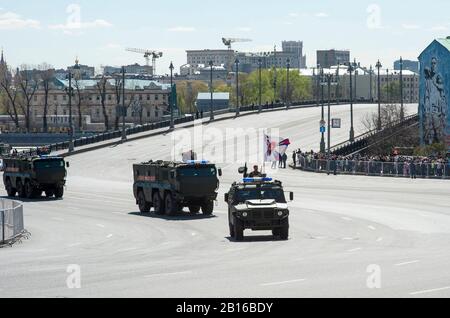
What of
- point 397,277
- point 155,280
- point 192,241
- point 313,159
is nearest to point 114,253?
point 192,241

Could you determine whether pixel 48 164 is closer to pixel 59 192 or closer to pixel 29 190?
pixel 29 190

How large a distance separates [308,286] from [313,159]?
6848 centimetres

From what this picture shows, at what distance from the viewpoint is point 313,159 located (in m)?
91.8

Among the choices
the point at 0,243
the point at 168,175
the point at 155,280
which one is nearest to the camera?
the point at 155,280

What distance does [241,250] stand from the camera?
33.1m

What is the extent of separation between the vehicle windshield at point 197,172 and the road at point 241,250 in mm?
1823

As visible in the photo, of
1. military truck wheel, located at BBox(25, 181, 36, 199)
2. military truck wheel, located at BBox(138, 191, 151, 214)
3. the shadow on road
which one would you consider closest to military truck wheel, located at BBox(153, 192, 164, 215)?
the shadow on road

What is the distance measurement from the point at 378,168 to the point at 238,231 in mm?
46865

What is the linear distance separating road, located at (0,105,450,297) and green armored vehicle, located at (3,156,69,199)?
1377mm

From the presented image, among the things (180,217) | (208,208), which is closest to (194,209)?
(208,208)

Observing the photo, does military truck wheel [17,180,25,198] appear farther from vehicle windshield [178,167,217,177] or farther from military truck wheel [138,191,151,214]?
vehicle windshield [178,167,217,177]

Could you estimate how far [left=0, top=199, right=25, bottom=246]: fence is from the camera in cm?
3641
